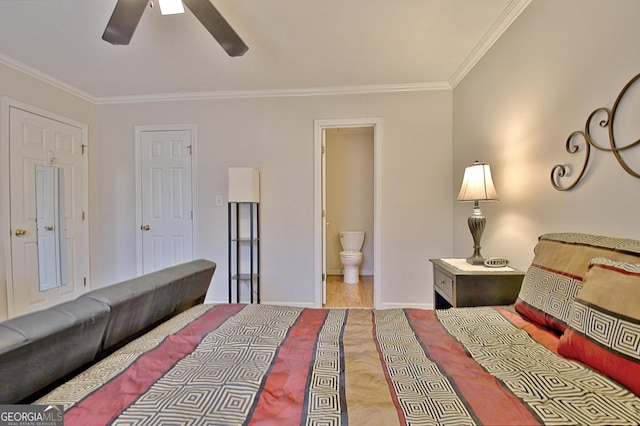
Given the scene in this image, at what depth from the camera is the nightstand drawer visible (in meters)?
1.78

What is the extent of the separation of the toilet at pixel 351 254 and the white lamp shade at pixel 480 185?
2.32 metres

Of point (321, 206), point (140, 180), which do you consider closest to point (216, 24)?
point (321, 206)

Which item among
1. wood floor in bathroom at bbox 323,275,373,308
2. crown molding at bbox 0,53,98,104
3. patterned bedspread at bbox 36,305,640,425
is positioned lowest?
wood floor in bathroom at bbox 323,275,373,308

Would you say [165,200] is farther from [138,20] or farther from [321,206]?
[138,20]

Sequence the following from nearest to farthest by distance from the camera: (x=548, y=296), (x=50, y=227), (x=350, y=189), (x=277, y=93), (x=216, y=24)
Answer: (x=548, y=296) → (x=216, y=24) → (x=50, y=227) → (x=277, y=93) → (x=350, y=189)

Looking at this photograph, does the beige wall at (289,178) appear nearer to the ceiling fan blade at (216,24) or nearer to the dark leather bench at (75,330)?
the ceiling fan blade at (216,24)

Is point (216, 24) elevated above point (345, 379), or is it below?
above

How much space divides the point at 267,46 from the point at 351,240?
289 cm

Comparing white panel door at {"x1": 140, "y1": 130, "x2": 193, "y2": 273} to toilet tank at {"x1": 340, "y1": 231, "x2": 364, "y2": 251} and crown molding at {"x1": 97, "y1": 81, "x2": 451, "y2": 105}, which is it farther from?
toilet tank at {"x1": 340, "y1": 231, "x2": 364, "y2": 251}

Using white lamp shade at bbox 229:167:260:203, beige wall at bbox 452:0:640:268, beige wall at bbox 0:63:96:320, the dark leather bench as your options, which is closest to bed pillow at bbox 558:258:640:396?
beige wall at bbox 452:0:640:268

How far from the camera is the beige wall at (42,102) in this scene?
7.80ft

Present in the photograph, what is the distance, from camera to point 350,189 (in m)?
4.59

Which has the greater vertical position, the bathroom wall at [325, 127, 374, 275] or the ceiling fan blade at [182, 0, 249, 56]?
the ceiling fan blade at [182, 0, 249, 56]

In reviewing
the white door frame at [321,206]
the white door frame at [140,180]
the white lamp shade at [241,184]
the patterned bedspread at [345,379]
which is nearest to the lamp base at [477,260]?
the patterned bedspread at [345,379]
